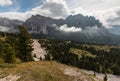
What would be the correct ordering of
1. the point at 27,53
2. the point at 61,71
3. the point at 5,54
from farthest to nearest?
the point at 27,53 → the point at 5,54 → the point at 61,71

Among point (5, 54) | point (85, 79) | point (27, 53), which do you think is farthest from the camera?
point (27, 53)

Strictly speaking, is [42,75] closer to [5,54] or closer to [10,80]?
[10,80]

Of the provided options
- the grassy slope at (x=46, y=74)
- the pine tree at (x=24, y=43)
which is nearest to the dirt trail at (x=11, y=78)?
the grassy slope at (x=46, y=74)

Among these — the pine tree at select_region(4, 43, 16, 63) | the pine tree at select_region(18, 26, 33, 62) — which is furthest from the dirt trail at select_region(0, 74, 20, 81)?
the pine tree at select_region(18, 26, 33, 62)

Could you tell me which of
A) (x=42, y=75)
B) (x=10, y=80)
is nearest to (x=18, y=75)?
(x=10, y=80)

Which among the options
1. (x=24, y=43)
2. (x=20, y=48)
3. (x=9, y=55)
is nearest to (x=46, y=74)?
(x=9, y=55)

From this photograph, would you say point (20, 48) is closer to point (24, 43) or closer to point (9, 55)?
point (24, 43)

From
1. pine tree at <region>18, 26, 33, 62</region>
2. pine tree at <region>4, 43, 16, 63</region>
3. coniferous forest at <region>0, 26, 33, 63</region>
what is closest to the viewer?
pine tree at <region>4, 43, 16, 63</region>

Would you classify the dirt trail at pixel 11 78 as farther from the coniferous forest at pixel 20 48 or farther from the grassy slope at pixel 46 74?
the coniferous forest at pixel 20 48

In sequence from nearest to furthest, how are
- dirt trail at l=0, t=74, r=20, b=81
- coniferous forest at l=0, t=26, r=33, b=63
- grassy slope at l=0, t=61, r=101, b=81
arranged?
grassy slope at l=0, t=61, r=101, b=81, dirt trail at l=0, t=74, r=20, b=81, coniferous forest at l=0, t=26, r=33, b=63

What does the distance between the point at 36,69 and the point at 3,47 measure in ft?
182

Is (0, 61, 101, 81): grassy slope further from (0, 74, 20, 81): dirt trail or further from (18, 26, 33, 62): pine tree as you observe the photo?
(18, 26, 33, 62): pine tree

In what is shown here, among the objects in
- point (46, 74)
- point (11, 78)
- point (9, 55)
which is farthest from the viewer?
point (9, 55)

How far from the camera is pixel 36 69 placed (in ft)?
100.0
